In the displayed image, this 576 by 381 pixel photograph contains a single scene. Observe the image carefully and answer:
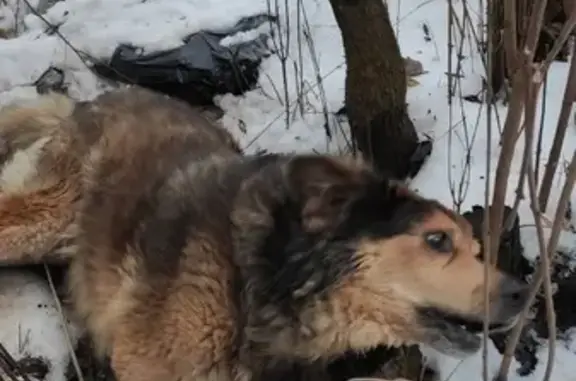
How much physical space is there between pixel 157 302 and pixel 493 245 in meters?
1.04

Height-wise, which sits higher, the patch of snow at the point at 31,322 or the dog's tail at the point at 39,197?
the dog's tail at the point at 39,197

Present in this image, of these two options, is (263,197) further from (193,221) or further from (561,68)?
(561,68)

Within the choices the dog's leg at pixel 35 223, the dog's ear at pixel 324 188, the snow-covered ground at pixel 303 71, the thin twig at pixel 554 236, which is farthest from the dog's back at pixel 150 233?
the thin twig at pixel 554 236

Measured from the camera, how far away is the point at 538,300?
3.74 metres

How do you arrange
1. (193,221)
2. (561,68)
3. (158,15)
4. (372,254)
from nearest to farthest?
(372,254) → (193,221) → (561,68) → (158,15)

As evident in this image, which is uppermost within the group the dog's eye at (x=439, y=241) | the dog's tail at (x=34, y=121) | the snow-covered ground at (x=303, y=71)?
the dog's eye at (x=439, y=241)

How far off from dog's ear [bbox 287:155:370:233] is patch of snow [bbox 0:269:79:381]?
1.35 meters

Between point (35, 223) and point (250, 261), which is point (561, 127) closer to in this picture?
point (250, 261)

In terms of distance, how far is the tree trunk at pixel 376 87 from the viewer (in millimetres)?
3930

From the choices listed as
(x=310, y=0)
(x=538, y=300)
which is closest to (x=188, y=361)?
(x=538, y=300)

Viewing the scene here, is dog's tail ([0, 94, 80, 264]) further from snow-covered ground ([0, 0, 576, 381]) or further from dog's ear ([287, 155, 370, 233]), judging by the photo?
dog's ear ([287, 155, 370, 233])

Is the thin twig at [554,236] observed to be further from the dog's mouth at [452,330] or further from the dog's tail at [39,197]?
the dog's tail at [39,197]

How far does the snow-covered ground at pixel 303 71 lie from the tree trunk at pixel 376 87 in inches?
6.7

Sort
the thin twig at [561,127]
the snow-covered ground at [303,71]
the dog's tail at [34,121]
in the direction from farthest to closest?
1. the snow-covered ground at [303,71]
2. the dog's tail at [34,121]
3. the thin twig at [561,127]
